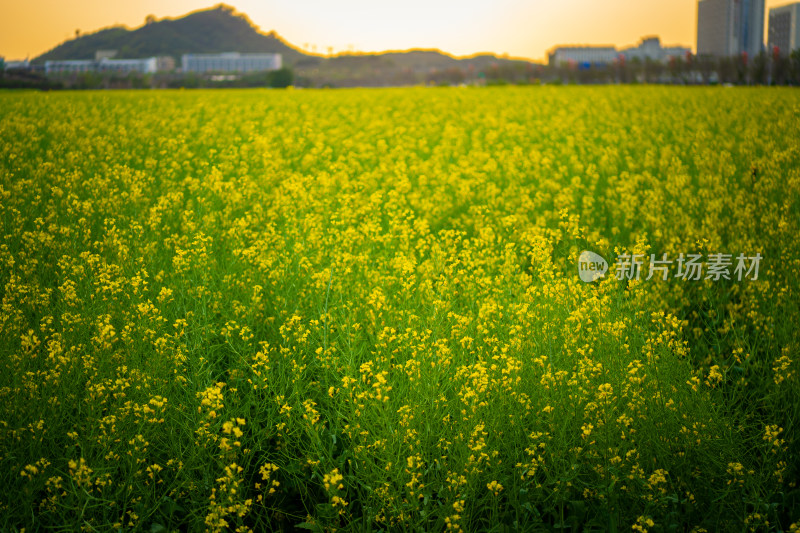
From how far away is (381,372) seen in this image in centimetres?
455

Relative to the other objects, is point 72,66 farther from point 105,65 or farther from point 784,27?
point 784,27

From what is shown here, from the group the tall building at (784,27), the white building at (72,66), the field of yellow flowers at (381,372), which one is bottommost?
the field of yellow flowers at (381,372)

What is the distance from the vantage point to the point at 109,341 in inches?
182

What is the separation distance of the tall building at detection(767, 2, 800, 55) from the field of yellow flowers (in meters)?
190

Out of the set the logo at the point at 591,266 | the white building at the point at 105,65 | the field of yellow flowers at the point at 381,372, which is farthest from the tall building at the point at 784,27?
the field of yellow flowers at the point at 381,372

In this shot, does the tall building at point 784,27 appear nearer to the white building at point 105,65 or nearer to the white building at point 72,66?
the white building at point 105,65

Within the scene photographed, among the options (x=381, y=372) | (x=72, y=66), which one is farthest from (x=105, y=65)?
(x=381, y=372)

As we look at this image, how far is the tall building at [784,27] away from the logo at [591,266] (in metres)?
189

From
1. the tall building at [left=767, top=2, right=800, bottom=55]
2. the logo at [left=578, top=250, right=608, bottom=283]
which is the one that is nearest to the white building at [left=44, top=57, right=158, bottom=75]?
the logo at [left=578, top=250, right=608, bottom=283]

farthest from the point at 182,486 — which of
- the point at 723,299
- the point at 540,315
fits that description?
the point at 723,299

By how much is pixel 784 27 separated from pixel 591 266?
209467 millimetres

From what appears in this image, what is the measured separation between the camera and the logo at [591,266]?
21.6 ft

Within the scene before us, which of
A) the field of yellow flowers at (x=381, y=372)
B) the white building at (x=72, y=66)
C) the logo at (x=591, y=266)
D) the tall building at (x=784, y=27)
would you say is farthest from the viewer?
the tall building at (x=784, y=27)

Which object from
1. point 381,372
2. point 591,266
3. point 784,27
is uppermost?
point 784,27
